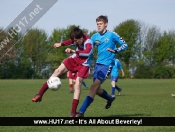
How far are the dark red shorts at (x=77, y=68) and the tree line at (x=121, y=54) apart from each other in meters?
60.0

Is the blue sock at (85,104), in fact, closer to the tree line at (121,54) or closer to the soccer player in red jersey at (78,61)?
the soccer player in red jersey at (78,61)

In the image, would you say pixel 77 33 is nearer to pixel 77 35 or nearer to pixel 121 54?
pixel 77 35

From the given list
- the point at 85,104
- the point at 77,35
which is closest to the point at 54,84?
the point at 85,104

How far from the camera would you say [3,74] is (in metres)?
70.9

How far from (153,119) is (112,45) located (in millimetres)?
2495

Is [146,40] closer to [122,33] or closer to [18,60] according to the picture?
[122,33]

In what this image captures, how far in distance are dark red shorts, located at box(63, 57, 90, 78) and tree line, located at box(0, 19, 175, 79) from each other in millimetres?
59997

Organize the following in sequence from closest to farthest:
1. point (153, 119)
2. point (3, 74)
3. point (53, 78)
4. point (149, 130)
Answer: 1. point (149, 130)
2. point (153, 119)
3. point (53, 78)
4. point (3, 74)

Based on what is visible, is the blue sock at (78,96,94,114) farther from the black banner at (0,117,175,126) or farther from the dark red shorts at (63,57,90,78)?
the black banner at (0,117,175,126)

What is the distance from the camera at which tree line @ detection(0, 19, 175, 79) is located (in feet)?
237

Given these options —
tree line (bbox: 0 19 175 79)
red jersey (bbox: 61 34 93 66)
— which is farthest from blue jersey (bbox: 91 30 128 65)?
tree line (bbox: 0 19 175 79)

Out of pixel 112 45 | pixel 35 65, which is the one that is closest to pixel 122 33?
pixel 35 65

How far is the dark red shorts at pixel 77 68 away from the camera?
30.3 ft

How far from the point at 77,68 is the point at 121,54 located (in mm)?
70022
